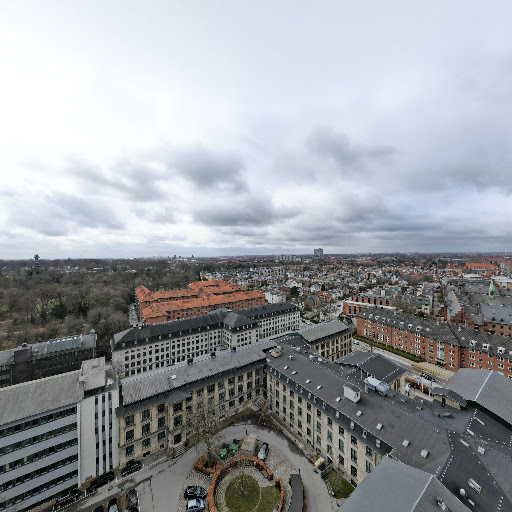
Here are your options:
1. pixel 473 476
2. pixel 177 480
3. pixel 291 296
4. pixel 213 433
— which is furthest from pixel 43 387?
pixel 291 296

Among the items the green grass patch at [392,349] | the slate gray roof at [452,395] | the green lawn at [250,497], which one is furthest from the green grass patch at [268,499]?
the green grass patch at [392,349]

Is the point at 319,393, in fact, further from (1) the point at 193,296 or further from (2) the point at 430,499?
(1) the point at 193,296

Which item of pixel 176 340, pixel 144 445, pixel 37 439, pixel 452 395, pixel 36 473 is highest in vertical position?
pixel 452 395

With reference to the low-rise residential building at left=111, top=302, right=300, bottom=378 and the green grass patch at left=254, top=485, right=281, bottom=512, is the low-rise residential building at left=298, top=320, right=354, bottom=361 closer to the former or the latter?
the low-rise residential building at left=111, top=302, right=300, bottom=378

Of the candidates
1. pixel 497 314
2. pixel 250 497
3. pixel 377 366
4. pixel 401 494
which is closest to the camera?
pixel 401 494

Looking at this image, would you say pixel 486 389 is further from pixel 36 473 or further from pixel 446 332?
pixel 36 473

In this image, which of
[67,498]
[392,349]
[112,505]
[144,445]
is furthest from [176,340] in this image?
[392,349]

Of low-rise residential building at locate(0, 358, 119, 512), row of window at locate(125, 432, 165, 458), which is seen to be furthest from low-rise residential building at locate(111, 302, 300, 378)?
low-rise residential building at locate(0, 358, 119, 512)

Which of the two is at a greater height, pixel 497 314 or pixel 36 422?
pixel 497 314
